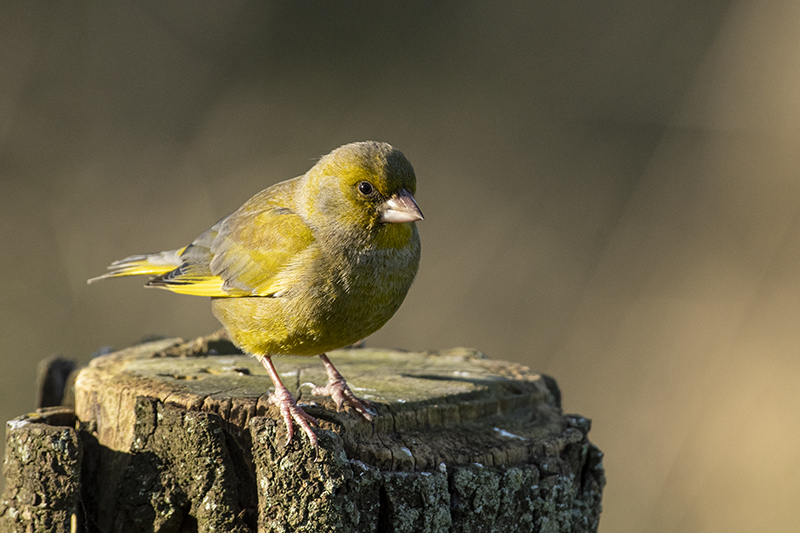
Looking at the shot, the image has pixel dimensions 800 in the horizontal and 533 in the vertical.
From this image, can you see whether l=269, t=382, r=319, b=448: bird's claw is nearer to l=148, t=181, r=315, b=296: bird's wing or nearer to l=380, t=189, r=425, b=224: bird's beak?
l=148, t=181, r=315, b=296: bird's wing

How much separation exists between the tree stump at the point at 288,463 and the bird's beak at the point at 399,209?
84 cm

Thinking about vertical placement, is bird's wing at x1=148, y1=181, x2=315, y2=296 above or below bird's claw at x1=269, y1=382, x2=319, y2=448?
above

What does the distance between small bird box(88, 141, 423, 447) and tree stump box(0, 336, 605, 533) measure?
0.29 m

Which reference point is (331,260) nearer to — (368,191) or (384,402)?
(368,191)

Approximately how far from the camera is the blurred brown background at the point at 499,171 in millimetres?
7609

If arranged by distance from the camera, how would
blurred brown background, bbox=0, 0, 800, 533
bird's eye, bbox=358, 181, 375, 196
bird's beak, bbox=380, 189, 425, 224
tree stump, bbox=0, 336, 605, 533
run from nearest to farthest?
tree stump, bbox=0, 336, 605, 533 → bird's beak, bbox=380, 189, 425, 224 → bird's eye, bbox=358, 181, 375, 196 → blurred brown background, bbox=0, 0, 800, 533

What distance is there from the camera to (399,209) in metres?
3.79

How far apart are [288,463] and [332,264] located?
1101 millimetres

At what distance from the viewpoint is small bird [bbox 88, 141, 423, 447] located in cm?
377

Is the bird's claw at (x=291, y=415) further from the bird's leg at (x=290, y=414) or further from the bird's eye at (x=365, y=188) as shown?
the bird's eye at (x=365, y=188)

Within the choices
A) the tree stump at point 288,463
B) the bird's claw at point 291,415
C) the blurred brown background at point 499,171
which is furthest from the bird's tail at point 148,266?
the blurred brown background at point 499,171

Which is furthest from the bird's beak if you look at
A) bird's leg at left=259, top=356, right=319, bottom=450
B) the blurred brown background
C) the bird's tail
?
the blurred brown background

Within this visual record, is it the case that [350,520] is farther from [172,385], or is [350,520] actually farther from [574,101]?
[574,101]

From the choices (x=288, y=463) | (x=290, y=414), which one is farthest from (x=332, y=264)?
(x=288, y=463)
